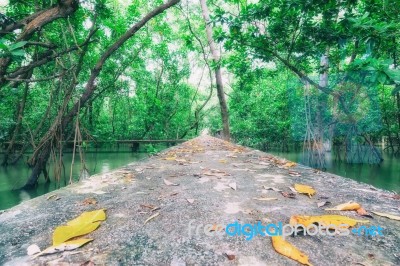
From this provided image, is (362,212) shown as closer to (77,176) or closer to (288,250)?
(288,250)

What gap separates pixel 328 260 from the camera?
0.94 metres

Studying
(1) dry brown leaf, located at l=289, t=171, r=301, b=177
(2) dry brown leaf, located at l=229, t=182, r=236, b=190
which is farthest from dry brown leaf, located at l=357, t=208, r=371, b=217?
(1) dry brown leaf, located at l=289, t=171, r=301, b=177

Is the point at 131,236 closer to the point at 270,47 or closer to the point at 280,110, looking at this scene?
the point at 270,47

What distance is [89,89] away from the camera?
575 cm

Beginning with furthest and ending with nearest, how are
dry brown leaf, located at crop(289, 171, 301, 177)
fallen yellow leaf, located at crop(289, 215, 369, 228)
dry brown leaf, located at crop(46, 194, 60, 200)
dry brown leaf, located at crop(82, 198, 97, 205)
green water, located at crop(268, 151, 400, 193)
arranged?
1. green water, located at crop(268, 151, 400, 193)
2. dry brown leaf, located at crop(289, 171, 301, 177)
3. dry brown leaf, located at crop(46, 194, 60, 200)
4. dry brown leaf, located at crop(82, 198, 97, 205)
5. fallen yellow leaf, located at crop(289, 215, 369, 228)

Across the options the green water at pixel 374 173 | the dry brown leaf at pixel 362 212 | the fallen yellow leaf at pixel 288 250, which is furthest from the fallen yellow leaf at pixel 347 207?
the green water at pixel 374 173

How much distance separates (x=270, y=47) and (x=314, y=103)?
549 centimetres

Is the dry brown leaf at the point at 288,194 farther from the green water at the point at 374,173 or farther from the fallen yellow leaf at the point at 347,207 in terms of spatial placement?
the green water at the point at 374,173

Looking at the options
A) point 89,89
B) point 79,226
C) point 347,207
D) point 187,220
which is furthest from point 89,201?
point 89,89

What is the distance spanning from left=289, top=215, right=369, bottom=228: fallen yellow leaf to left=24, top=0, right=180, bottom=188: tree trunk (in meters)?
4.92

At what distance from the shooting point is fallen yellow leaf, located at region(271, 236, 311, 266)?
95cm

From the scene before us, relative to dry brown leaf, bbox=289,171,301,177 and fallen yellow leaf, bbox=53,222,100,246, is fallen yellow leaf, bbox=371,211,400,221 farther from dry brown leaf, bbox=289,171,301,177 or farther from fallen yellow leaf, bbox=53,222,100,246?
fallen yellow leaf, bbox=53,222,100,246

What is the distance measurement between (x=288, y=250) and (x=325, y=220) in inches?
15.1

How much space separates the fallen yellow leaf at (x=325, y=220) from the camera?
124 centimetres
